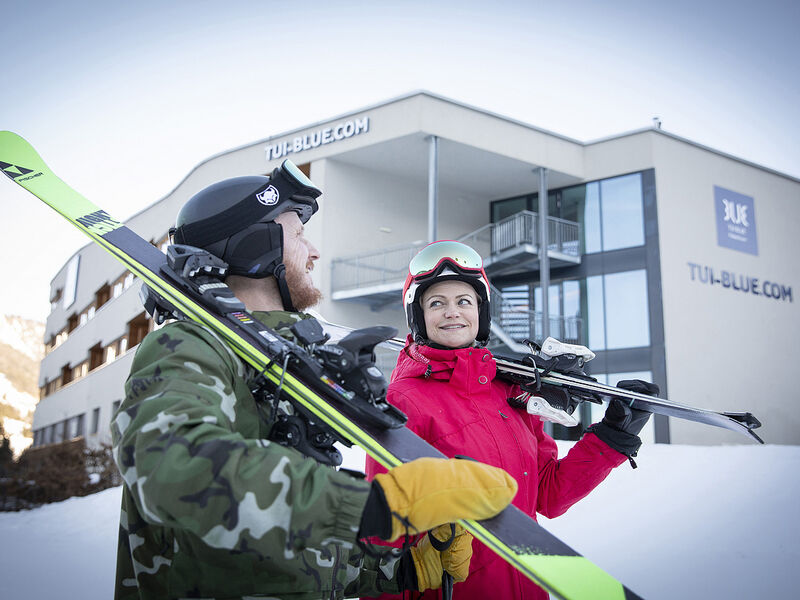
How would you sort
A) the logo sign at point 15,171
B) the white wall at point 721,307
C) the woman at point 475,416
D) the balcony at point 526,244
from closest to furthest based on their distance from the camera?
the logo sign at point 15,171 → the woman at point 475,416 → the white wall at point 721,307 → the balcony at point 526,244

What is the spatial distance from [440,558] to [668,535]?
531 cm

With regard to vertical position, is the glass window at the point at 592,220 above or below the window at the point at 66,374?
above

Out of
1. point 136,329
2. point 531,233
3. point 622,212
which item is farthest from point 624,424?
point 136,329

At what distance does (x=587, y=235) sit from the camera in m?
19.7

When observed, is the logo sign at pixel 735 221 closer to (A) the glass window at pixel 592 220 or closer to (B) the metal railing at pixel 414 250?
(A) the glass window at pixel 592 220

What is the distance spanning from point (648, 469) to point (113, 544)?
24.4ft

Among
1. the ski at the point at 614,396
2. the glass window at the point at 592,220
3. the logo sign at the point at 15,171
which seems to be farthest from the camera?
the glass window at the point at 592,220

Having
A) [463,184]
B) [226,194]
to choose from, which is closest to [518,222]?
[463,184]

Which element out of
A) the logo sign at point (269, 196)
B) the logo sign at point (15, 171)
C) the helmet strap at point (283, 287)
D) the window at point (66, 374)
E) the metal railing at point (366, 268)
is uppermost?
the metal railing at point (366, 268)

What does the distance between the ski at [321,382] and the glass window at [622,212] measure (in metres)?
18.9

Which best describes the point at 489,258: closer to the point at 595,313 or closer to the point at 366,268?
the point at 595,313

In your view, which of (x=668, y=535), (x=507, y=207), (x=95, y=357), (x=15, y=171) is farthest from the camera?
(x=95, y=357)

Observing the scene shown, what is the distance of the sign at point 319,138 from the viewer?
17.6 metres

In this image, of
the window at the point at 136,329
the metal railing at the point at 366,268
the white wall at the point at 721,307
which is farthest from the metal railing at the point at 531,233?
the window at the point at 136,329
